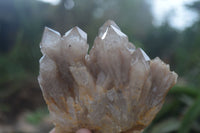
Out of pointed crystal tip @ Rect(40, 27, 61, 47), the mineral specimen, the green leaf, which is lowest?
the green leaf

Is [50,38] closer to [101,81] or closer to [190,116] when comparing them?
[101,81]

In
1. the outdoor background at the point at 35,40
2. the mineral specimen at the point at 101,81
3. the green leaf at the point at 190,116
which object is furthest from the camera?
the outdoor background at the point at 35,40

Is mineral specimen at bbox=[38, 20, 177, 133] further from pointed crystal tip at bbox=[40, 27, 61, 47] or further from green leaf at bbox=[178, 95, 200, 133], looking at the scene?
green leaf at bbox=[178, 95, 200, 133]

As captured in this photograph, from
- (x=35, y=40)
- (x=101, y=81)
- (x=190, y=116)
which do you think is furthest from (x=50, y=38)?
(x=35, y=40)

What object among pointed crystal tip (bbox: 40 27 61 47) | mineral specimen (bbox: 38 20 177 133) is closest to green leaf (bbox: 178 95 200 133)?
mineral specimen (bbox: 38 20 177 133)

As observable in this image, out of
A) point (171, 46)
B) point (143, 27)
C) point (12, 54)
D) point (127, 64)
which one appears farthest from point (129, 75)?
point (171, 46)

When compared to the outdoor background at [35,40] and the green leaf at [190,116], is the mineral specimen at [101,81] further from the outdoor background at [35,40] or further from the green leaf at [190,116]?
the outdoor background at [35,40]

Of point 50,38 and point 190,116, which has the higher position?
point 50,38

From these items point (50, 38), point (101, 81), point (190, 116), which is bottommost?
point (190, 116)

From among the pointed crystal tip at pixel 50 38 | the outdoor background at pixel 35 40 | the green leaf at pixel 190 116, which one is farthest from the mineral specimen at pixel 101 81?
the outdoor background at pixel 35 40

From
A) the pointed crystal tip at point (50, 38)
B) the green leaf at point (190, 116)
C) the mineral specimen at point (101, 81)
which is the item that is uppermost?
the pointed crystal tip at point (50, 38)
